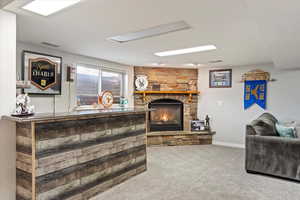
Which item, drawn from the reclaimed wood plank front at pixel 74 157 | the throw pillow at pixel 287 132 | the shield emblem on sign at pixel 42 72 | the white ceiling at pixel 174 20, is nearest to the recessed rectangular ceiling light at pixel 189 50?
the white ceiling at pixel 174 20

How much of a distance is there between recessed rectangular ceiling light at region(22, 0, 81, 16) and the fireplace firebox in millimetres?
4057

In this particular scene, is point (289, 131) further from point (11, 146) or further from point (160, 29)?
point (11, 146)

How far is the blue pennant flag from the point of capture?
496 centimetres

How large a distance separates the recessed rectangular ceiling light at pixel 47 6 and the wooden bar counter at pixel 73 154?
1.13m

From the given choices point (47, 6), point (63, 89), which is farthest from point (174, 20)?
point (63, 89)

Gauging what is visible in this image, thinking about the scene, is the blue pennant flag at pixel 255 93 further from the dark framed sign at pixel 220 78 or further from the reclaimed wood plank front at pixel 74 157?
the reclaimed wood plank front at pixel 74 157

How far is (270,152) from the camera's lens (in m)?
3.17

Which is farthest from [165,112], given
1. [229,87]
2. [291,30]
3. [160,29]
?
[291,30]

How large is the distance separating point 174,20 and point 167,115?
394 cm

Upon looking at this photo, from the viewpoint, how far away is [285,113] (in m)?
4.73

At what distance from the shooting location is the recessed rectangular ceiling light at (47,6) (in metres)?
1.92

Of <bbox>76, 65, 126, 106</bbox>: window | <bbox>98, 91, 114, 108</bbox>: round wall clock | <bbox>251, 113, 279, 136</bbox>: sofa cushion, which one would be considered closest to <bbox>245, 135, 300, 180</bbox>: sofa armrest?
<bbox>251, 113, 279, 136</bbox>: sofa cushion

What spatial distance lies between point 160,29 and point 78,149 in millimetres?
1915

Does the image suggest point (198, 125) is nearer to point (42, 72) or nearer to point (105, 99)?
point (105, 99)
